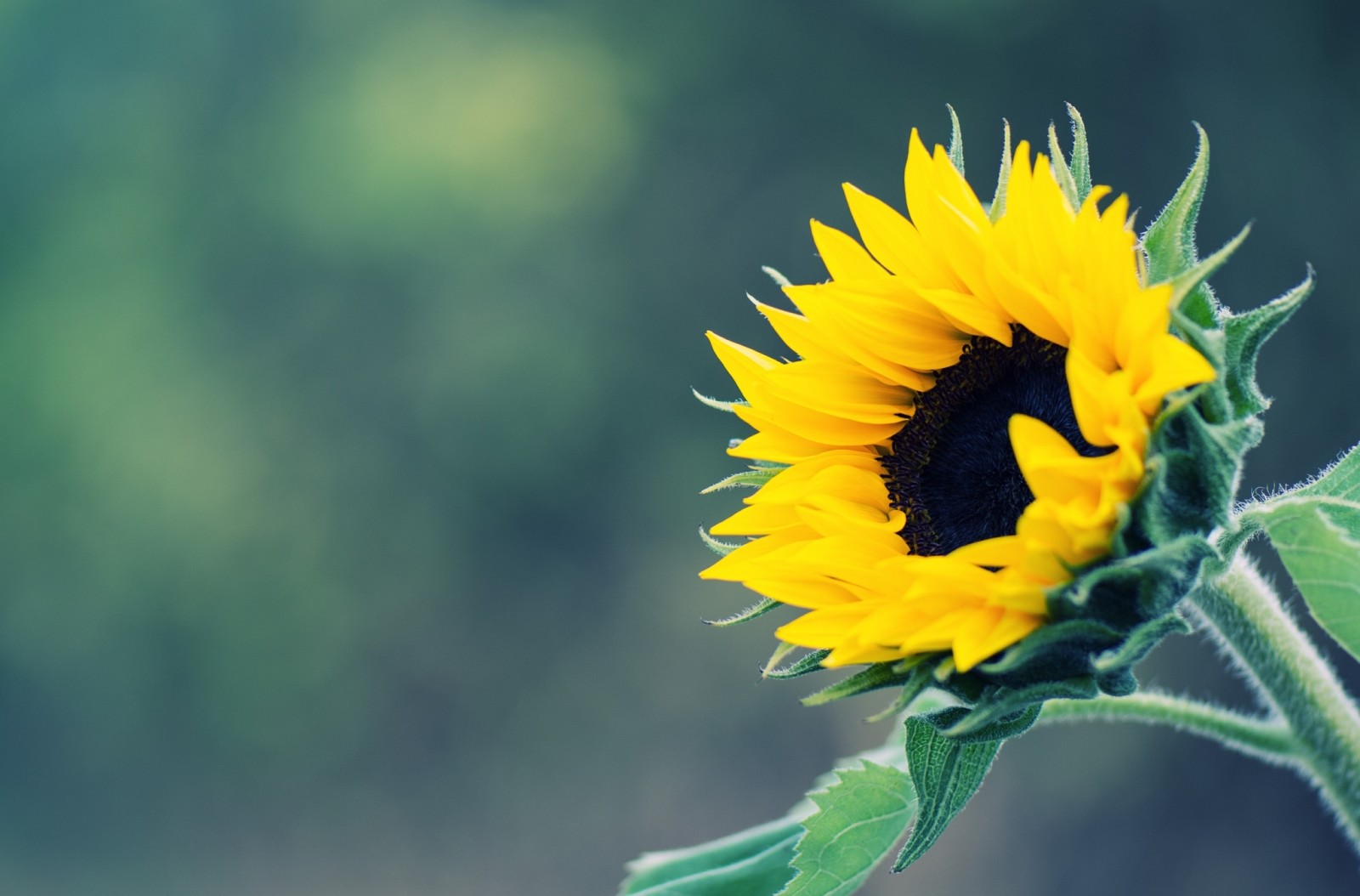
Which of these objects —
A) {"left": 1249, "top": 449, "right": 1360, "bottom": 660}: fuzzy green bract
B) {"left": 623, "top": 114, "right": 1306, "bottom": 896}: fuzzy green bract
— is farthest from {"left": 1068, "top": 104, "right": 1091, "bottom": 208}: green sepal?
{"left": 1249, "top": 449, "right": 1360, "bottom": 660}: fuzzy green bract

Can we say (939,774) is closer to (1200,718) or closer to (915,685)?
(915,685)

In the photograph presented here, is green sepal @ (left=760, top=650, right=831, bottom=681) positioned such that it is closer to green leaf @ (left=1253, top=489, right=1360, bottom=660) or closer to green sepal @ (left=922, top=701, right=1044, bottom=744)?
green sepal @ (left=922, top=701, right=1044, bottom=744)

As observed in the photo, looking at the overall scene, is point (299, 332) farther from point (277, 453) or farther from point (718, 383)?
point (718, 383)

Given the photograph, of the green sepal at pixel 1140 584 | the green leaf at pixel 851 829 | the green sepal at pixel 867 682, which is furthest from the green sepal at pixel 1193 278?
the green leaf at pixel 851 829

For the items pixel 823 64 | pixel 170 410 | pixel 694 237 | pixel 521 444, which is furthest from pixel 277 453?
pixel 823 64

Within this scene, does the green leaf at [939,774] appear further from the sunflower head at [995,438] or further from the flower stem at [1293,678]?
the flower stem at [1293,678]

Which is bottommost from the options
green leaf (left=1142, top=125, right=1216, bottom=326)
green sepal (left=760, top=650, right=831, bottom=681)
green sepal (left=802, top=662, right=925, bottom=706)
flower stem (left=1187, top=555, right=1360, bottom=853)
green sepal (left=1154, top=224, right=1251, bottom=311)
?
flower stem (left=1187, top=555, right=1360, bottom=853)

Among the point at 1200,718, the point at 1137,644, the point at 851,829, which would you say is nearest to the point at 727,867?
the point at 851,829
